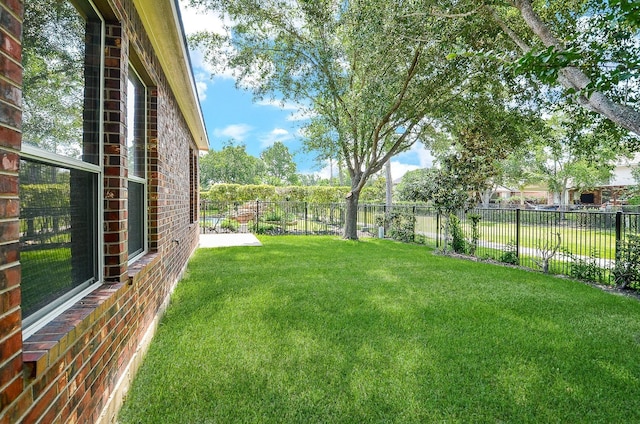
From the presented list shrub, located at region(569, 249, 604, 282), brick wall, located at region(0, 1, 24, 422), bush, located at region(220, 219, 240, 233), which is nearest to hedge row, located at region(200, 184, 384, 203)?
bush, located at region(220, 219, 240, 233)

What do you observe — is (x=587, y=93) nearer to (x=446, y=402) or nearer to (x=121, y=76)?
(x=446, y=402)

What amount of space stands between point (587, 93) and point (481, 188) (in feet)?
21.5

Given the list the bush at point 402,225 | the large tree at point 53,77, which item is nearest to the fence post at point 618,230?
the bush at point 402,225

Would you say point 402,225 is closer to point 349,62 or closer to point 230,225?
point 349,62

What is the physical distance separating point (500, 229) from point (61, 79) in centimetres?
893

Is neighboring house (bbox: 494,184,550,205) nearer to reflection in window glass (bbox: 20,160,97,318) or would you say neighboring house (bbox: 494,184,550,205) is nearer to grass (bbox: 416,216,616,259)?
grass (bbox: 416,216,616,259)

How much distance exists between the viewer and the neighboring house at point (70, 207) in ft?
3.67

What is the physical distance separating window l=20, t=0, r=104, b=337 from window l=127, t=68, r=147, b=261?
2.66ft

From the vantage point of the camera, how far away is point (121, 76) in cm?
222

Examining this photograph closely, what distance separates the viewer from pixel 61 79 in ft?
5.46

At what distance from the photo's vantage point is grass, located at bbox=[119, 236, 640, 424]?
2.12 meters

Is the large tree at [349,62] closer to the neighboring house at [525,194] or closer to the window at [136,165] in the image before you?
the window at [136,165]

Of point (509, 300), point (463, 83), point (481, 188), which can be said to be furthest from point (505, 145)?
point (509, 300)

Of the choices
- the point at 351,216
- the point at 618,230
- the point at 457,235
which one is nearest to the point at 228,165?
the point at 351,216
